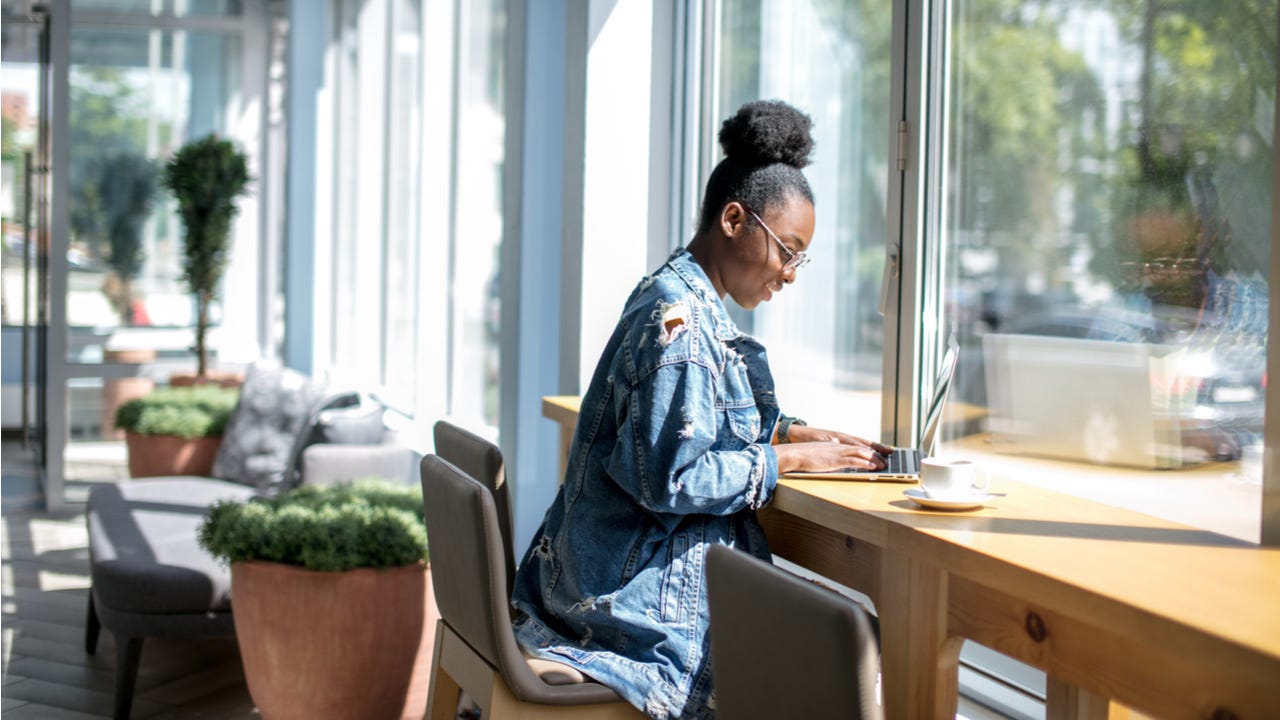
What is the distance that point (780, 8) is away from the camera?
3152 mm

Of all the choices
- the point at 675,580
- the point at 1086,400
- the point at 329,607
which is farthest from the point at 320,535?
the point at 1086,400

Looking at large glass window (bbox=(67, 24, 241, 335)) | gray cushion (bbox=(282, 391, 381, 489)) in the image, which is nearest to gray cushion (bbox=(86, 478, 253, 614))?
gray cushion (bbox=(282, 391, 381, 489))

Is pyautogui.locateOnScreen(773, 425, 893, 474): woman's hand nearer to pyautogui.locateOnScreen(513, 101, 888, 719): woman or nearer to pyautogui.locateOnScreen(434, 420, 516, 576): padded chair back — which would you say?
pyautogui.locateOnScreen(513, 101, 888, 719): woman

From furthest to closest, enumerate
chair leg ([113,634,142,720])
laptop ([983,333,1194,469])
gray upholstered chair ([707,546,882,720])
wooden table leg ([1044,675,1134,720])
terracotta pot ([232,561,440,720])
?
chair leg ([113,634,142,720]) → terracotta pot ([232,561,440,720]) → laptop ([983,333,1194,469]) → wooden table leg ([1044,675,1134,720]) → gray upholstered chair ([707,546,882,720])

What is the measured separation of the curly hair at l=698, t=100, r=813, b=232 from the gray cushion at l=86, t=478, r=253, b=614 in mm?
1947

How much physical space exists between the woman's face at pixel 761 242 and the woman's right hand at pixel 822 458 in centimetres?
26

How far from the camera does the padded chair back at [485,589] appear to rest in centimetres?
189

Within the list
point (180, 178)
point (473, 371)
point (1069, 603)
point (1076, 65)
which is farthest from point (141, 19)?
point (1069, 603)

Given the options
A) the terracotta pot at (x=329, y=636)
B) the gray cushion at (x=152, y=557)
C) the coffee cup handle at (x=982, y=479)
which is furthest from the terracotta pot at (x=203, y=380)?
the coffee cup handle at (x=982, y=479)

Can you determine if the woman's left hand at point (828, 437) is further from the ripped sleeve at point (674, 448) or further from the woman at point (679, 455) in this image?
the ripped sleeve at point (674, 448)

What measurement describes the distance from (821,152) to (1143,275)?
1236 millimetres

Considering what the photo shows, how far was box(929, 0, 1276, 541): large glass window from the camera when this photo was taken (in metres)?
1.80

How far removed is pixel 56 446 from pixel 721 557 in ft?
19.1

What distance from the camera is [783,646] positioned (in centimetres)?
132
